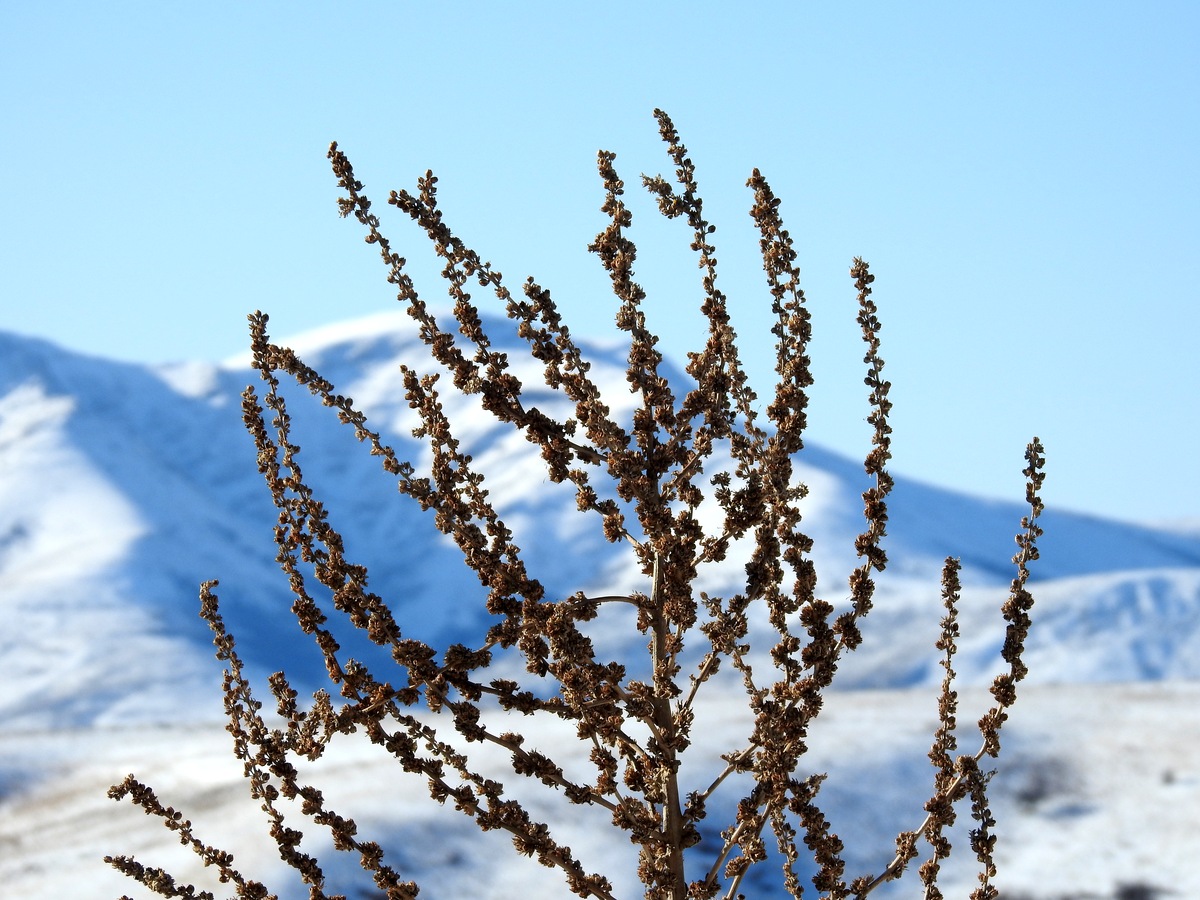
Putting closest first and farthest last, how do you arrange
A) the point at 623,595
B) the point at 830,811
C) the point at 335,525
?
the point at 623,595, the point at 830,811, the point at 335,525

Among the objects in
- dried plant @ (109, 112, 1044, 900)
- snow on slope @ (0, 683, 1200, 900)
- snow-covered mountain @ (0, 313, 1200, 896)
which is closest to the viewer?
dried plant @ (109, 112, 1044, 900)

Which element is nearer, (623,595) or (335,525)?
(623,595)

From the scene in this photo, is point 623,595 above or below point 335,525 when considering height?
below

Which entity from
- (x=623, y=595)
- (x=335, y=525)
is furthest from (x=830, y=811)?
(x=335, y=525)

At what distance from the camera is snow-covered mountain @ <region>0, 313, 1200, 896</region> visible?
29234 mm

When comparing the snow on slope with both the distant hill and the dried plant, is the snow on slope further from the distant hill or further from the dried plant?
the distant hill

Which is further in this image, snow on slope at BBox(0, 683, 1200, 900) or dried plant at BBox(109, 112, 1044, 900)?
snow on slope at BBox(0, 683, 1200, 900)

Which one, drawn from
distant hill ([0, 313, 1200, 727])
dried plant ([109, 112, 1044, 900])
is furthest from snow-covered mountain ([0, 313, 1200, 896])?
dried plant ([109, 112, 1044, 900])

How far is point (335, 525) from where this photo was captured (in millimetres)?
43531

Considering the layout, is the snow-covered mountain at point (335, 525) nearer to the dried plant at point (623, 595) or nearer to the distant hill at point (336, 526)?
the distant hill at point (336, 526)

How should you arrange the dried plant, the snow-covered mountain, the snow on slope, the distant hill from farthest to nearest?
the distant hill < the snow-covered mountain < the snow on slope < the dried plant

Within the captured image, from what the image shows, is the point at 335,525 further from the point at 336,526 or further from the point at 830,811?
the point at 830,811

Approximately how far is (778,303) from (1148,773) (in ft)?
35.6

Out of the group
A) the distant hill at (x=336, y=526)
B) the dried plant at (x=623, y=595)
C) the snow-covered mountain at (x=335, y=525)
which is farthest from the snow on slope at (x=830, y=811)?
the distant hill at (x=336, y=526)
